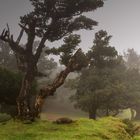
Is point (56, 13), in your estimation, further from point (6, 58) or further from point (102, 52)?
point (6, 58)

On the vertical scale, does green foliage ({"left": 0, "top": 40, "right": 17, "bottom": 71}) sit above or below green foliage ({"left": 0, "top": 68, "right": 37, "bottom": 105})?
above

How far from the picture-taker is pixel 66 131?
42.9ft

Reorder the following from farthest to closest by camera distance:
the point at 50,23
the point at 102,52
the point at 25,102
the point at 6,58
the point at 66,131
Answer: the point at 6,58, the point at 102,52, the point at 50,23, the point at 25,102, the point at 66,131

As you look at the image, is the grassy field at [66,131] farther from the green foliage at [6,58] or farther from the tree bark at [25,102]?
the green foliage at [6,58]

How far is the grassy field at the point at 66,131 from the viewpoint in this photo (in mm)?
12133

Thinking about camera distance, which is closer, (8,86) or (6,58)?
(8,86)

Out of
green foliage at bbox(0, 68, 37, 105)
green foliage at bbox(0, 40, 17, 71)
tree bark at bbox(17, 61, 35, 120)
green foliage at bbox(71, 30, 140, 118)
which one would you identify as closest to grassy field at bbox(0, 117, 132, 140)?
tree bark at bbox(17, 61, 35, 120)

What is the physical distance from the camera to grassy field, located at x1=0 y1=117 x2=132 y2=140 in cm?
1213

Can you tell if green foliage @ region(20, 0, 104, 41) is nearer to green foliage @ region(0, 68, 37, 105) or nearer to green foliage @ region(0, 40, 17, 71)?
green foliage @ region(0, 68, 37, 105)

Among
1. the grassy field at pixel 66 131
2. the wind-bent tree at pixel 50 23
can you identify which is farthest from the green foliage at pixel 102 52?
the grassy field at pixel 66 131

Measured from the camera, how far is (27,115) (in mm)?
16656

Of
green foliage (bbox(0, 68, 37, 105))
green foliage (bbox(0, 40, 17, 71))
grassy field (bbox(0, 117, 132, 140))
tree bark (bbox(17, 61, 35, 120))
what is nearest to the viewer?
grassy field (bbox(0, 117, 132, 140))

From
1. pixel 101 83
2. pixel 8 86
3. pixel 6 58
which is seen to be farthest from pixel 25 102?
pixel 6 58

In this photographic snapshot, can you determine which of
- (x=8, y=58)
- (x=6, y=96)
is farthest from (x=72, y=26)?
(x=8, y=58)
